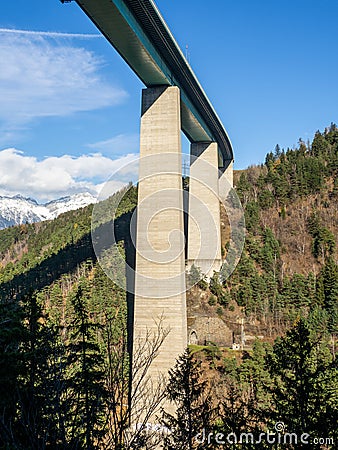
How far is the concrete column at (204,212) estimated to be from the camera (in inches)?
1313

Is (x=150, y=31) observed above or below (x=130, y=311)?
above

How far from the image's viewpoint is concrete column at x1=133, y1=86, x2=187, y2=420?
64.4 ft

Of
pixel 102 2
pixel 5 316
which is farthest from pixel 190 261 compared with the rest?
pixel 5 316

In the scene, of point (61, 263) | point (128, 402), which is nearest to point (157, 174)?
point (128, 402)

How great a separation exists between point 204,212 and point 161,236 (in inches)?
574

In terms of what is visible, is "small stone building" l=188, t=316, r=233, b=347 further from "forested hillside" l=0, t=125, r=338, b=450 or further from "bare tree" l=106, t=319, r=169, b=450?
"bare tree" l=106, t=319, r=169, b=450

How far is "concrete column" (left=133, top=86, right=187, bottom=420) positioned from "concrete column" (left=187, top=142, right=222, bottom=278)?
12.7m

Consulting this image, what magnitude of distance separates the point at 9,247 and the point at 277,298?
224 feet

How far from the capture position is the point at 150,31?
18.7 m

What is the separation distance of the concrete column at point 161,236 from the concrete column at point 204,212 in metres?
12.7

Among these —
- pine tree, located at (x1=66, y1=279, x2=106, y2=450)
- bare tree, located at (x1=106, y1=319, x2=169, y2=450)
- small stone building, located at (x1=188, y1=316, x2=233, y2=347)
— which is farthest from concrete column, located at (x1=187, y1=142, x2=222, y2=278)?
pine tree, located at (x1=66, y1=279, x2=106, y2=450)

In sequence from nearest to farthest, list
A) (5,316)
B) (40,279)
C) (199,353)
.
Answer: (5,316) < (199,353) < (40,279)

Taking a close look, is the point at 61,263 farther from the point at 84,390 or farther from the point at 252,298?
the point at 84,390

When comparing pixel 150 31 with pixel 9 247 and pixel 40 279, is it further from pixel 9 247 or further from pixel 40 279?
pixel 9 247
